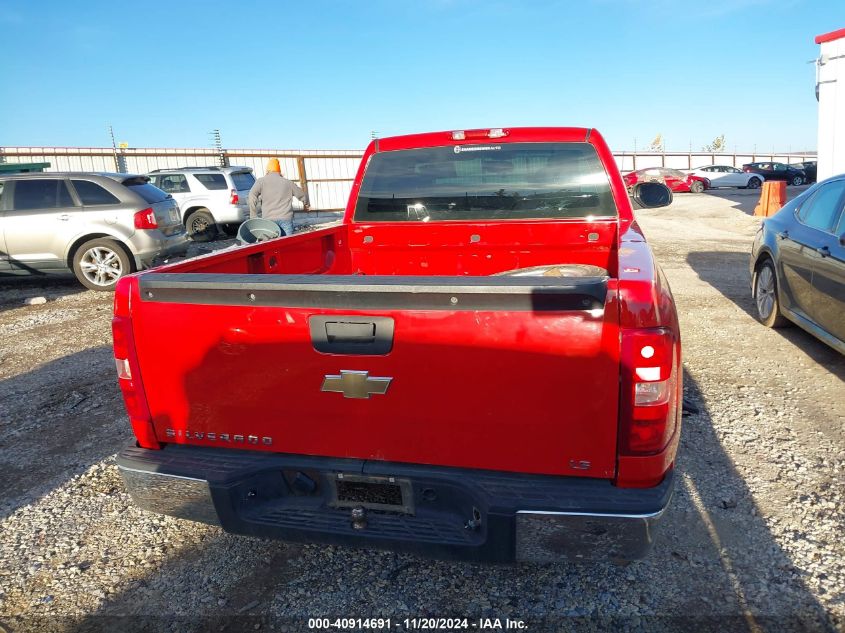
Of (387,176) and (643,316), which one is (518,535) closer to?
(643,316)

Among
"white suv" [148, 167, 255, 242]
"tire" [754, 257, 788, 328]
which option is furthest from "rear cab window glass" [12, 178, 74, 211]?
"tire" [754, 257, 788, 328]

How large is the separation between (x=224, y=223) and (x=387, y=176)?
11689mm

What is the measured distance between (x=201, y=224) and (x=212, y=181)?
1.09 metres

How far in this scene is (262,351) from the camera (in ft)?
7.03

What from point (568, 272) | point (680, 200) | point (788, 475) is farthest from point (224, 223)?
point (680, 200)

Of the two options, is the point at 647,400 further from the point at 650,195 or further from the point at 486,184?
the point at 650,195

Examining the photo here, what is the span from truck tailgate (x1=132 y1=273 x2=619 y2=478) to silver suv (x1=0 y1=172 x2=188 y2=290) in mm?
7226

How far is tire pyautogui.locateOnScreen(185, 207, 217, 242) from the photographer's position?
1445 centimetres

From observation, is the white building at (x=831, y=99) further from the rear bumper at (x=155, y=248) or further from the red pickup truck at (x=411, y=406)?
the red pickup truck at (x=411, y=406)

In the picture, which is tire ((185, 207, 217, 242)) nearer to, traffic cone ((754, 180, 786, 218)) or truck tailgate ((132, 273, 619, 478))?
truck tailgate ((132, 273, 619, 478))

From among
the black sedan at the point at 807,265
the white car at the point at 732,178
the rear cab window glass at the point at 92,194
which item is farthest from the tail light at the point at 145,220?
the white car at the point at 732,178

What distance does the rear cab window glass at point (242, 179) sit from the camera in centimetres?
1475

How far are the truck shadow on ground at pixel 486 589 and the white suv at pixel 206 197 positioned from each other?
12649mm

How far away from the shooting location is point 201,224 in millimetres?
14523
